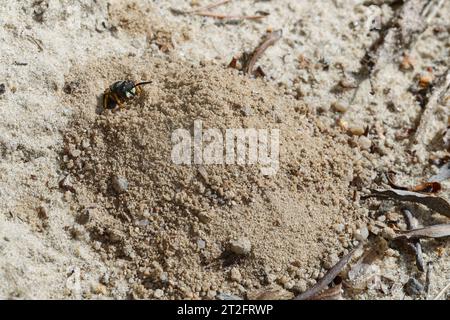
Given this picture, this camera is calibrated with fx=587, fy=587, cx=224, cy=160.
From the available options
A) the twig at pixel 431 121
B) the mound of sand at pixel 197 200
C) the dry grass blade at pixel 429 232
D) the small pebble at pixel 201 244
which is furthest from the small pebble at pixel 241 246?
the twig at pixel 431 121

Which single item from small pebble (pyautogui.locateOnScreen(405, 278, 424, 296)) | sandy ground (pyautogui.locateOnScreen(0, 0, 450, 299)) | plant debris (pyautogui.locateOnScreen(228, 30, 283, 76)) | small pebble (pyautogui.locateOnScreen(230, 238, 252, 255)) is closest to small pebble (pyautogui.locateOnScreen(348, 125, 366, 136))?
sandy ground (pyautogui.locateOnScreen(0, 0, 450, 299))

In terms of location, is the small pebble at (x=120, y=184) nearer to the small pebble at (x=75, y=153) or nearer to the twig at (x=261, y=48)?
the small pebble at (x=75, y=153)

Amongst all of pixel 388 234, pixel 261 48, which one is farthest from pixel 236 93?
pixel 388 234
